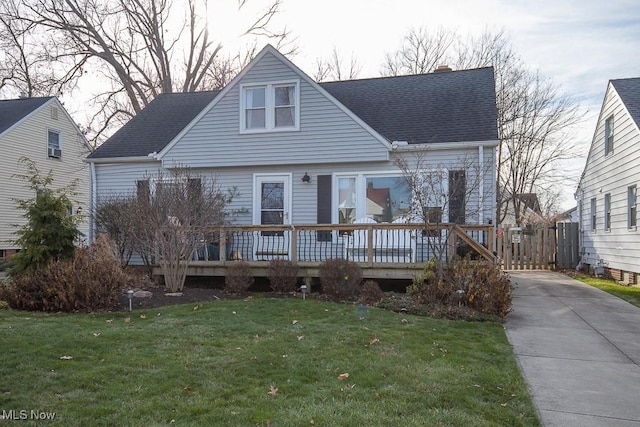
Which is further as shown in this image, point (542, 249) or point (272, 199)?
point (542, 249)

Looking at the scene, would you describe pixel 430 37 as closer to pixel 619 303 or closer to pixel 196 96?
pixel 196 96

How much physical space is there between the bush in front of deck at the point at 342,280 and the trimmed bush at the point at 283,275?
0.97 metres

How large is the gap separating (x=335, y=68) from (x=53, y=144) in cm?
1621

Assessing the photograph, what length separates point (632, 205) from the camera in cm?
1244

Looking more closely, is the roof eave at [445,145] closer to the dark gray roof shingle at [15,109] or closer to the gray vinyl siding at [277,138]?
the gray vinyl siding at [277,138]

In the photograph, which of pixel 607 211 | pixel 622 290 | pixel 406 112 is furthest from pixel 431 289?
pixel 607 211

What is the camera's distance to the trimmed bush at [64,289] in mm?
7688

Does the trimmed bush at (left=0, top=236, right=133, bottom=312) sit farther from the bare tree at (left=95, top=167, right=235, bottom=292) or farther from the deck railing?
the deck railing

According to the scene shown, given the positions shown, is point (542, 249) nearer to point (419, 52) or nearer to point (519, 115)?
point (519, 115)

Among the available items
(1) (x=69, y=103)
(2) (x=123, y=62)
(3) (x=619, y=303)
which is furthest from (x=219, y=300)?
(1) (x=69, y=103)

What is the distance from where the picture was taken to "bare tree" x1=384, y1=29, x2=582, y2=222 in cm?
2270

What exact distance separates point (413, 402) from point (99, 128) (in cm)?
2740

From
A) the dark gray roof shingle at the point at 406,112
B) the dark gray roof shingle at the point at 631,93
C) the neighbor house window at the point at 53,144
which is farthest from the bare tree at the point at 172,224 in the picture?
the neighbor house window at the point at 53,144

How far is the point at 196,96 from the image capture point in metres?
17.2
